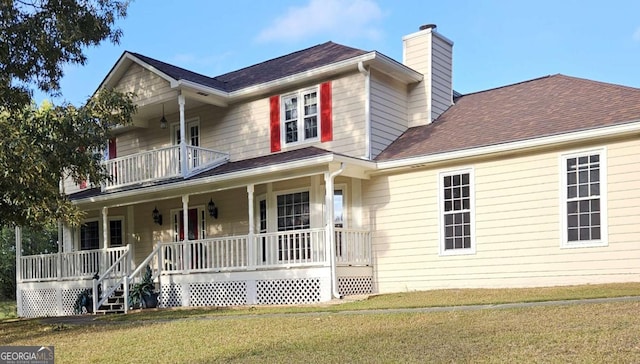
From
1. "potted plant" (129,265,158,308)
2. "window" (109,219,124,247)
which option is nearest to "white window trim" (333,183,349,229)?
"potted plant" (129,265,158,308)

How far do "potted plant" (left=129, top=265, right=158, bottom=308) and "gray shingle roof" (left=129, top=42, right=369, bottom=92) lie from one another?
5.49 meters

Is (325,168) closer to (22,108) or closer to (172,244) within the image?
(172,244)

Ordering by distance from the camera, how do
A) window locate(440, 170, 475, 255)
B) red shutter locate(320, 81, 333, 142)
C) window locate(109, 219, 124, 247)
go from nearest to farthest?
window locate(440, 170, 475, 255) → red shutter locate(320, 81, 333, 142) → window locate(109, 219, 124, 247)

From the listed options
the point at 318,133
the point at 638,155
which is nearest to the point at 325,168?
the point at 318,133

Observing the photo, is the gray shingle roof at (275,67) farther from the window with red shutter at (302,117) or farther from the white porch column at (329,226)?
the white porch column at (329,226)

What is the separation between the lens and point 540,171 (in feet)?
43.8

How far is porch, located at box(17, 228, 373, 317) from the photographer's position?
585 inches

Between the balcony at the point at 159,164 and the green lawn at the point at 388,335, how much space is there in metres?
5.63

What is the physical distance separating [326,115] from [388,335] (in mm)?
8873

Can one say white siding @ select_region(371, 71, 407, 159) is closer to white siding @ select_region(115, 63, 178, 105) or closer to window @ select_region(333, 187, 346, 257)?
window @ select_region(333, 187, 346, 257)

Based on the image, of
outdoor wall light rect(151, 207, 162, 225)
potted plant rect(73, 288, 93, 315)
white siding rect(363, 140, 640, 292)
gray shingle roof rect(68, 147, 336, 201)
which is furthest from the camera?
outdoor wall light rect(151, 207, 162, 225)

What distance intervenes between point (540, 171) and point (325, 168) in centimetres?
458
